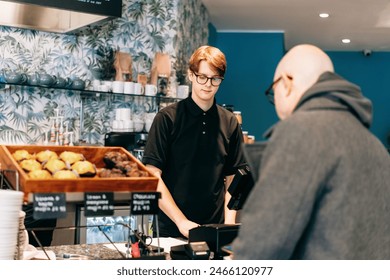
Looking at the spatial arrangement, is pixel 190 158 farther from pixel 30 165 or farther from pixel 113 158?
pixel 30 165

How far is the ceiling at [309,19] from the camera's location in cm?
713

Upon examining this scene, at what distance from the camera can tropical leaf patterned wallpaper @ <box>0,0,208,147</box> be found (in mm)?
4895

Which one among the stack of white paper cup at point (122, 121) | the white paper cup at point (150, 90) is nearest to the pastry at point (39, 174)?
the stack of white paper cup at point (122, 121)

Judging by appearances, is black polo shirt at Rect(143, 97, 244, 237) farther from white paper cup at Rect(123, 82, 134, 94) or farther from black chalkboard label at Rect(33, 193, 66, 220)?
white paper cup at Rect(123, 82, 134, 94)

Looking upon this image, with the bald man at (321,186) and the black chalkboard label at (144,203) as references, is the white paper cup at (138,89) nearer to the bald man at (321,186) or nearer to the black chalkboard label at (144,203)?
the black chalkboard label at (144,203)

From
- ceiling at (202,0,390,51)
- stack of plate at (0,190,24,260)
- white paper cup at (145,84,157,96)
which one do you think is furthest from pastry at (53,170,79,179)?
ceiling at (202,0,390,51)

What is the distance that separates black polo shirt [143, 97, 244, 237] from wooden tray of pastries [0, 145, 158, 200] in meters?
0.80

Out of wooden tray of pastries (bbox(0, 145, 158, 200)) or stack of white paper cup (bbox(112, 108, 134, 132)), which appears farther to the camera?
stack of white paper cup (bbox(112, 108, 134, 132))

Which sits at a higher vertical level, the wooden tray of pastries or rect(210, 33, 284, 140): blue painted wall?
rect(210, 33, 284, 140): blue painted wall

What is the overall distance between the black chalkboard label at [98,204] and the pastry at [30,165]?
0.21 m

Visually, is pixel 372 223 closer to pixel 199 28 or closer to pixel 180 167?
pixel 180 167

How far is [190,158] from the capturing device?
9.13ft

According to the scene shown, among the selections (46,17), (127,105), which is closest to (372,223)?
(46,17)

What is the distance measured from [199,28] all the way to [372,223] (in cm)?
595
